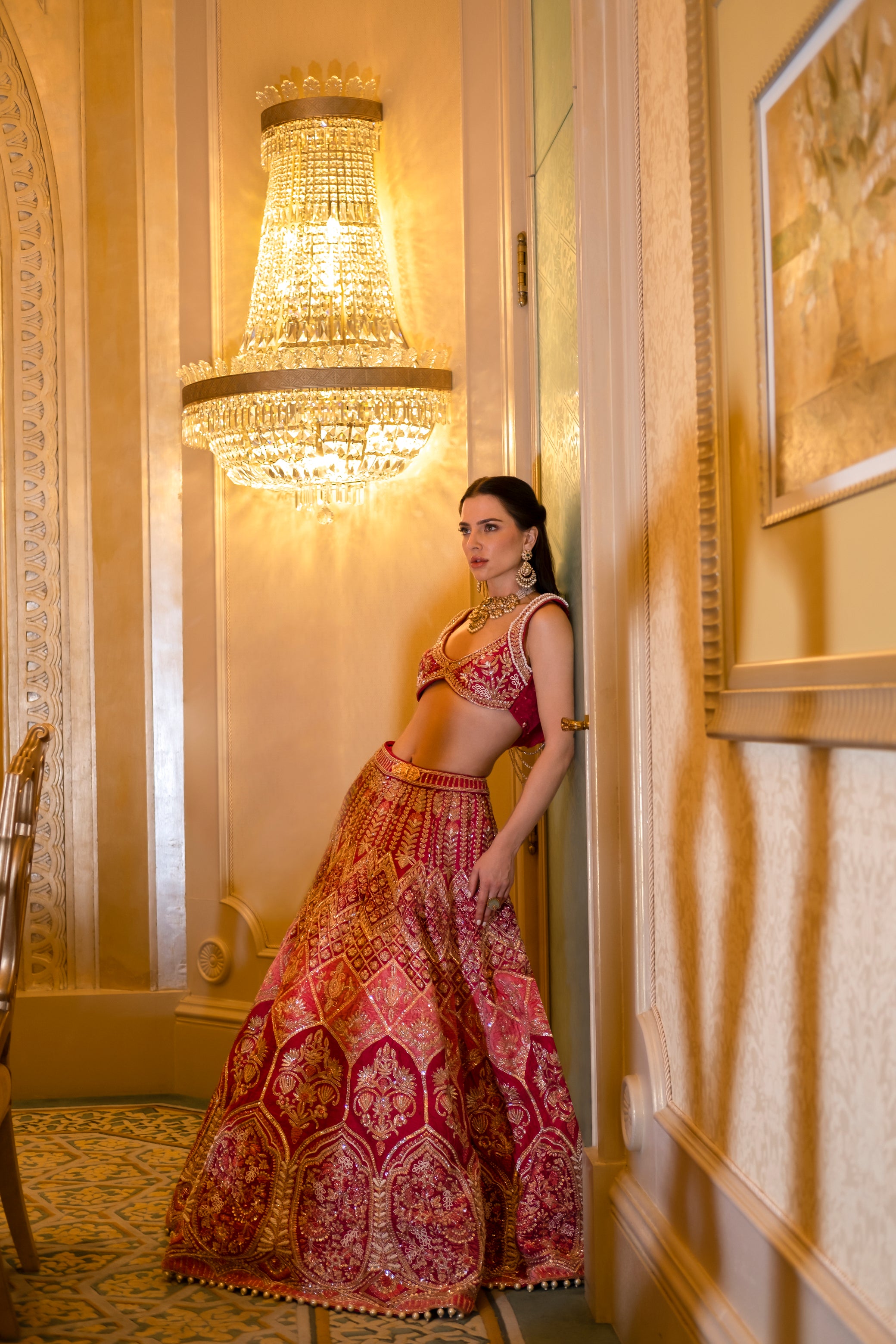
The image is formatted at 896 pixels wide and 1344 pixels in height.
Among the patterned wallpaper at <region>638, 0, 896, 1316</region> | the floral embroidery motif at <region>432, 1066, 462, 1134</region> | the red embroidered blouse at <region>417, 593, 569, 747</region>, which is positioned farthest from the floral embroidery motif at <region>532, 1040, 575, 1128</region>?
the red embroidered blouse at <region>417, 593, 569, 747</region>

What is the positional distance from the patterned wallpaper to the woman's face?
0.64 meters

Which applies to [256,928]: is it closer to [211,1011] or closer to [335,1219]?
[211,1011]

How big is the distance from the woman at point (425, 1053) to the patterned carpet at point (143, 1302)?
0.04 meters

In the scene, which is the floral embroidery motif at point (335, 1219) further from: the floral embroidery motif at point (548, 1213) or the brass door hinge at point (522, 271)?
the brass door hinge at point (522, 271)

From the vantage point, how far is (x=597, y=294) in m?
2.21

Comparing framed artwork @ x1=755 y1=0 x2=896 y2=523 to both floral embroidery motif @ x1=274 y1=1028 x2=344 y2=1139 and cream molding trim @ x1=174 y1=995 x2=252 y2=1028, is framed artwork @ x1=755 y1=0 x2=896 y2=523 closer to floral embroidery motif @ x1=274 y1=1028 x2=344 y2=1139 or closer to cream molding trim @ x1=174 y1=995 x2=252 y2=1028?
floral embroidery motif @ x1=274 y1=1028 x2=344 y2=1139

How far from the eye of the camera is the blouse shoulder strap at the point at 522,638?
2.50 m

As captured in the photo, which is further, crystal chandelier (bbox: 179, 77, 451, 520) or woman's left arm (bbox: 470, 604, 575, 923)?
crystal chandelier (bbox: 179, 77, 451, 520)

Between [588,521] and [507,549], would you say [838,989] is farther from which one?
[507,549]

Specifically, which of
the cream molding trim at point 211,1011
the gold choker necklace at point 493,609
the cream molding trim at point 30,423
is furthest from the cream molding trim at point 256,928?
the gold choker necklace at point 493,609

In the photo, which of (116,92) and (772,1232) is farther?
(116,92)

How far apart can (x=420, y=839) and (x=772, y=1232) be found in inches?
Result: 46.7

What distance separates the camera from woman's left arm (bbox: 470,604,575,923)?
7.88 feet

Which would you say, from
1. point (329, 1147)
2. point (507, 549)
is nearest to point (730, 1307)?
point (329, 1147)
